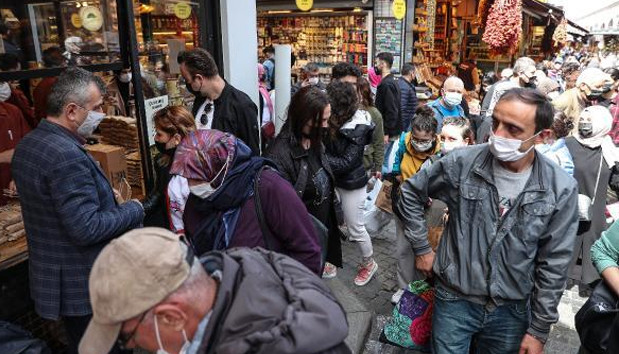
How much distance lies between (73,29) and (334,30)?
368 inches

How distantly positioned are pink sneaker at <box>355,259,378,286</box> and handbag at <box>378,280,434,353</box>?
4.67ft

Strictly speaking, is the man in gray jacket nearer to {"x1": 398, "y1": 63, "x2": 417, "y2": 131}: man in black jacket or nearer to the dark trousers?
the dark trousers

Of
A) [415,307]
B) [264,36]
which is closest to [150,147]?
[415,307]

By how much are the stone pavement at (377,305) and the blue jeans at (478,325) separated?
1.13 m

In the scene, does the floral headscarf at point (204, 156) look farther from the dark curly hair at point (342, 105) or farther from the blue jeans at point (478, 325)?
the dark curly hair at point (342, 105)

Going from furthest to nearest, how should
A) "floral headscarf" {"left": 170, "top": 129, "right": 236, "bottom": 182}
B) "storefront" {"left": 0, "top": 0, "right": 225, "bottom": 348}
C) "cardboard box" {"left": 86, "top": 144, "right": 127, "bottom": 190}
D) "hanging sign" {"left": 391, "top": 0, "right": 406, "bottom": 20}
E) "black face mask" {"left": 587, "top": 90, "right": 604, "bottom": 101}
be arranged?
"hanging sign" {"left": 391, "top": 0, "right": 406, "bottom": 20}
"black face mask" {"left": 587, "top": 90, "right": 604, "bottom": 101}
"cardboard box" {"left": 86, "top": 144, "right": 127, "bottom": 190}
"storefront" {"left": 0, "top": 0, "right": 225, "bottom": 348}
"floral headscarf" {"left": 170, "top": 129, "right": 236, "bottom": 182}

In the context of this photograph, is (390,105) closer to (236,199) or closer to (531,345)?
(531,345)

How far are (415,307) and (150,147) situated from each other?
2.94 metres

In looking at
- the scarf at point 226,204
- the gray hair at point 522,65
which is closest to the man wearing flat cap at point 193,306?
the scarf at point 226,204

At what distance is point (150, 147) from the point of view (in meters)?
4.41

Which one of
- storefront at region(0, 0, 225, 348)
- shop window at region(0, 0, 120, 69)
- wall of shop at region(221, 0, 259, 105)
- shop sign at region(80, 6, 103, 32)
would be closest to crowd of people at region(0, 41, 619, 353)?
storefront at region(0, 0, 225, 348)

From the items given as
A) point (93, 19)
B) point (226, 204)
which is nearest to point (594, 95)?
point (226, 204)

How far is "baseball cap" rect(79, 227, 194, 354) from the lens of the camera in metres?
1.13

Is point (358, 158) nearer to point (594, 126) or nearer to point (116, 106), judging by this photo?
point (594, 126)
